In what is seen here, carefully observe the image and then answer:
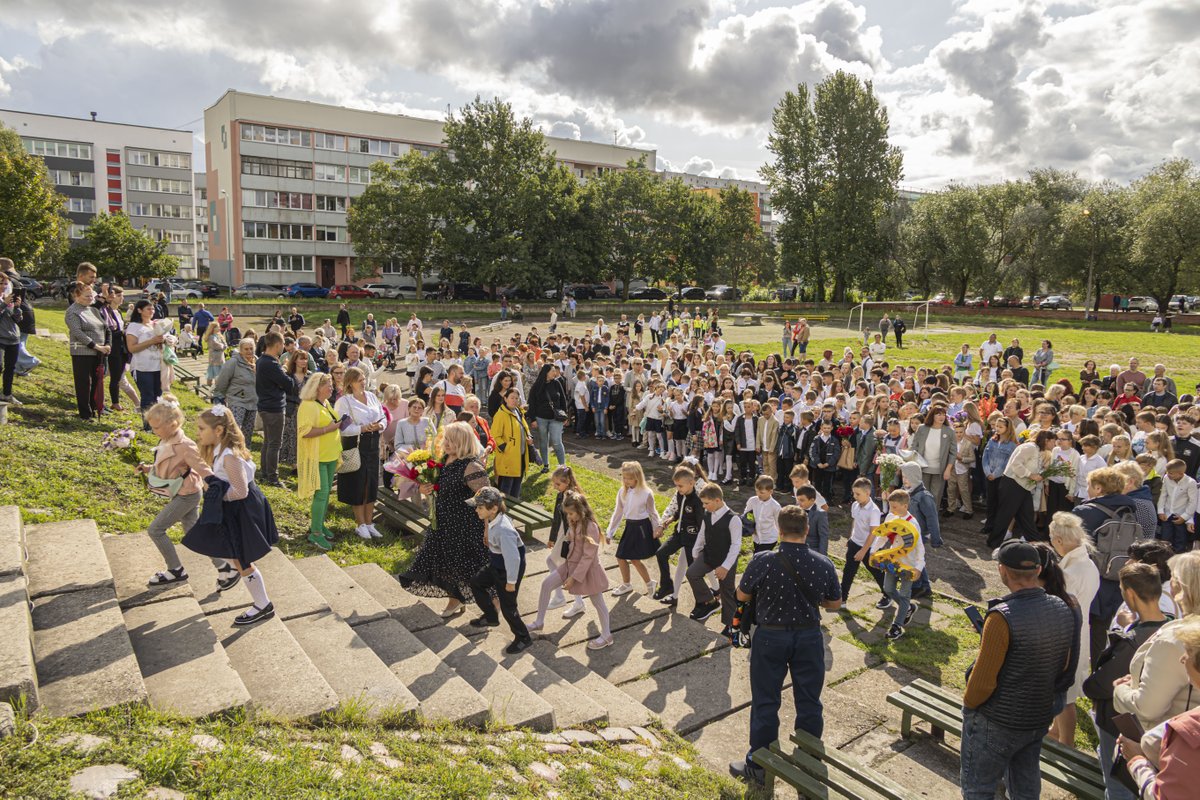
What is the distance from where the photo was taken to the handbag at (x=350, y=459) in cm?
771

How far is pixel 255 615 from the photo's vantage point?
5098mm

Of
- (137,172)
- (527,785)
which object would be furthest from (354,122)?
(527,785)

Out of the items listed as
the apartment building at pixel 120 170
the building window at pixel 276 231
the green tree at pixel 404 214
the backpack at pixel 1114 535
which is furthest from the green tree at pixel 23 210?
the apartment building at pixel 120 170

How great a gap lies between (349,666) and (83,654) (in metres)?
1.48

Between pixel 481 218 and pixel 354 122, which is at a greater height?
pixel 354 122

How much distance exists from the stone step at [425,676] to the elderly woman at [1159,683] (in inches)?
136

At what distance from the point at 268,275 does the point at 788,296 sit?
44.8 metres

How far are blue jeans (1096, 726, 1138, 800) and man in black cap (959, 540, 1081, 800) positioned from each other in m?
0.41

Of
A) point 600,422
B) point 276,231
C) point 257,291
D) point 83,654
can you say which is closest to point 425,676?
point 83,654

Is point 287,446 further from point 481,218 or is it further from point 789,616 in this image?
point 481,218

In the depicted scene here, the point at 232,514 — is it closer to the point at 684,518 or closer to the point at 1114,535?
the point at 684,518

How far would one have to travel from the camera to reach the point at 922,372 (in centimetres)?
1535

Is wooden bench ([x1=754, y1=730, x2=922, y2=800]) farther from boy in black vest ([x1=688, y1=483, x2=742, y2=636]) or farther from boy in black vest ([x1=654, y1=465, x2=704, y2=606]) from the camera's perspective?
boy in black vest ([x1=654, y1=465, x2=704, y2=606])

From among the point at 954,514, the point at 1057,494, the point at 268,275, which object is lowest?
the point at 954,514
